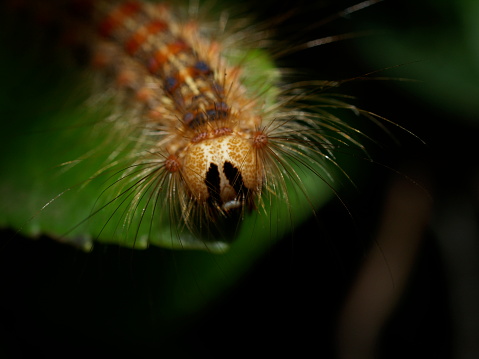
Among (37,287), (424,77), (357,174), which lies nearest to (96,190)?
(37,287)

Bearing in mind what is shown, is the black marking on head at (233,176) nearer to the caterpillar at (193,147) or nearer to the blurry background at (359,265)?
the caterpillar at (193,147)

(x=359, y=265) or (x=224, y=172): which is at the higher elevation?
(x=224, y=172)

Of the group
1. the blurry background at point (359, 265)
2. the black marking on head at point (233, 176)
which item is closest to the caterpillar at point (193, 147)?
the black marking on head at point (233, 176)

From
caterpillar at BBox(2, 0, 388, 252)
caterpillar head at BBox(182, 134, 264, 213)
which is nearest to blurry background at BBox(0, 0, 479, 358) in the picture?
caterpillar at BBox(2, 0, 388, 252)

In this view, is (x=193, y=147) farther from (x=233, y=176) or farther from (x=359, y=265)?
(x=359, y=265)

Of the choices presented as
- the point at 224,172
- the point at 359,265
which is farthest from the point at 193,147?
the point at 359,265

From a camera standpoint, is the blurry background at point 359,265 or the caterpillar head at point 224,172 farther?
the blurry background at point 359,265
